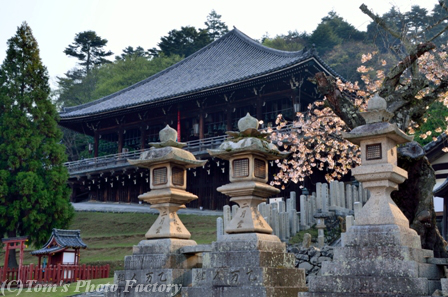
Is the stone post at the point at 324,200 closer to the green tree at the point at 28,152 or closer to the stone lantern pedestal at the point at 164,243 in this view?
the stone lantern pedestal at the point at 164,243

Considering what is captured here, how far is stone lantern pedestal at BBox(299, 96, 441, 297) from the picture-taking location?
667 cm

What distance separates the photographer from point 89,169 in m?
35.5

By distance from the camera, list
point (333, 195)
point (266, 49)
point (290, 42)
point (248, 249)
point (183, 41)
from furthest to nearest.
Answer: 1. point (290, 42)
2. point (183, 41)
3. point (266, 49)
4. point (333, 195)
5. point (248, 249)

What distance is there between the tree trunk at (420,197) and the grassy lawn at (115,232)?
42.5ft

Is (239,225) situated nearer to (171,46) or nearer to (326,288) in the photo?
(326,288)

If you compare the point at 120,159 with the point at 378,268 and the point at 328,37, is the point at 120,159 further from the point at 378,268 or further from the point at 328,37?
the point at 328,37

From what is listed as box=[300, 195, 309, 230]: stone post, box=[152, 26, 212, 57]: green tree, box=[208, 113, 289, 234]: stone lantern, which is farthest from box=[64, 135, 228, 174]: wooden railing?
box=[152, 26, 212, 57]: green tree

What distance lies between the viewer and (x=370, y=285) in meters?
6.73

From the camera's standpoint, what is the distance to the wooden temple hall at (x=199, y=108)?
28406mm

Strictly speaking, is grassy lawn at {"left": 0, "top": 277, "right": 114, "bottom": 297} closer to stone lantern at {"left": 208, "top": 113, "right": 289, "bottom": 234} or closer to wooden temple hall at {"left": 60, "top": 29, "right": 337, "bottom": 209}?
stone lantern at {"left": 208, "top": 113, "right": 289, "bottom": 234}

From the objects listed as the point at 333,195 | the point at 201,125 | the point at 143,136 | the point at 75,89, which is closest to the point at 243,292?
the point at 333,195

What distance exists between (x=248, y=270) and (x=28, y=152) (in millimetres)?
20058

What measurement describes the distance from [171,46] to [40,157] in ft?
122

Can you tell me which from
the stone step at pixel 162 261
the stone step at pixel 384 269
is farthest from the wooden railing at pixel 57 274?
the stone step at pixel 384 269
